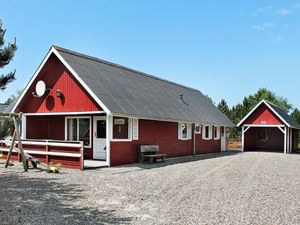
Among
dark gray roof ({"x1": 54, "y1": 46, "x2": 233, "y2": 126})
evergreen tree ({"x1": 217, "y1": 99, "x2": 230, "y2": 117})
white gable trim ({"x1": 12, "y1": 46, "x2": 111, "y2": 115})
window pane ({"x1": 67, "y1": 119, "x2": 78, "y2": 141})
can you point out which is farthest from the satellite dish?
evergreen tree ({"x1": 217, "y1": 99, "x2": 230, "y2": 117})

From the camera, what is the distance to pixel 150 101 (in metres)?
19.7

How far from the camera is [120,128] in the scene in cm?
1695

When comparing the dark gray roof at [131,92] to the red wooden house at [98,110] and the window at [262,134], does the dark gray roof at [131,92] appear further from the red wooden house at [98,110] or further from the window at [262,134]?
the window at [262,134]

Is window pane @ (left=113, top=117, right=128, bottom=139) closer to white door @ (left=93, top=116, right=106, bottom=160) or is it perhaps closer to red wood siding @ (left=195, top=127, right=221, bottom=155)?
white door @ (left=93, top=116, right=106, bottom=160)

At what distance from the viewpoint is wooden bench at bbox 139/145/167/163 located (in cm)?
1722

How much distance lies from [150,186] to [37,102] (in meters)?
9.99

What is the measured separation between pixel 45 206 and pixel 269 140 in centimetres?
2994

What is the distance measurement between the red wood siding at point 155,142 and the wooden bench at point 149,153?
11.1 inches

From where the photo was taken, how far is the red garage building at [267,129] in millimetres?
29359

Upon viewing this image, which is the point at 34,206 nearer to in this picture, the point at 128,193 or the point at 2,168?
the point at 128,193

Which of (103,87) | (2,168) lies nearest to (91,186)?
(2,168)

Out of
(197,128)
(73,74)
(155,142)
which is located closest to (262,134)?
(197,128)

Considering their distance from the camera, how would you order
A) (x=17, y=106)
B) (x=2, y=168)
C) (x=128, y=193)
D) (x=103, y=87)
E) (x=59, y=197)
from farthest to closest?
(x=17, y=106), (x=103, y=87), (x=2, y=168), (x=128, y=193), (x=59, y=197)

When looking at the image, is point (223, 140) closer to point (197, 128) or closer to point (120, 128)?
point (197, 128)
